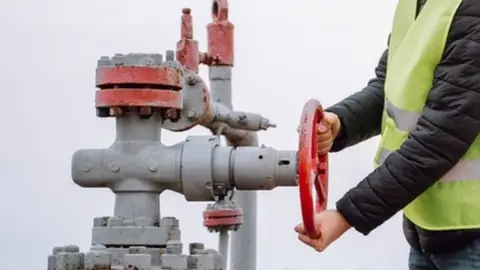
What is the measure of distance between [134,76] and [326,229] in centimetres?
93

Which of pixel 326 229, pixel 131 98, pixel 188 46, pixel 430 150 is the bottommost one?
pixel 326 229

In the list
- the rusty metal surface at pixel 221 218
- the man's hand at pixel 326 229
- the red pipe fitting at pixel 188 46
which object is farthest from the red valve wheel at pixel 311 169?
the red pipe fitting at pixel 188 46

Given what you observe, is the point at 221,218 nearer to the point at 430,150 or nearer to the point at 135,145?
the point at 135,145

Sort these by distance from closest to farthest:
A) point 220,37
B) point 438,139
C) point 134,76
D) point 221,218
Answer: point 438,139, point 134,76, point 221,218, point 220,37

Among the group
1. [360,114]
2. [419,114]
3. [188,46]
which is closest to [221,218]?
[188,46]

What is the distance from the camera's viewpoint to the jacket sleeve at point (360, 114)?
192 centimetres

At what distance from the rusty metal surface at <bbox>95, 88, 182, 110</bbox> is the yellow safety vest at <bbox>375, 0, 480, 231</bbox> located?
833 mm

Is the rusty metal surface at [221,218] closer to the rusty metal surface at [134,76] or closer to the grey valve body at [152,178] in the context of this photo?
the grey valve body at [152,178]

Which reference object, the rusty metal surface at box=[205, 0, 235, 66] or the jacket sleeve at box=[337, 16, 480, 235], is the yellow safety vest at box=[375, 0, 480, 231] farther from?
the rusty metal surface at box=[205, 0, 235, 66]

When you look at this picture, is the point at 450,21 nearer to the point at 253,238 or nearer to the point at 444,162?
the point at 444,162

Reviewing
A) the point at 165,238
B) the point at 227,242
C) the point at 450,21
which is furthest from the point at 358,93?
the point at 227,242

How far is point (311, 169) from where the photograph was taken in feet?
5.46

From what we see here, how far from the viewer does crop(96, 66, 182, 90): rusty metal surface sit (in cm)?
251

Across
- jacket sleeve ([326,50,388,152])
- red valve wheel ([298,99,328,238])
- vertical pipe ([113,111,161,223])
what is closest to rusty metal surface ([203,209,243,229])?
vertical pipe ([113,111,161,223])
